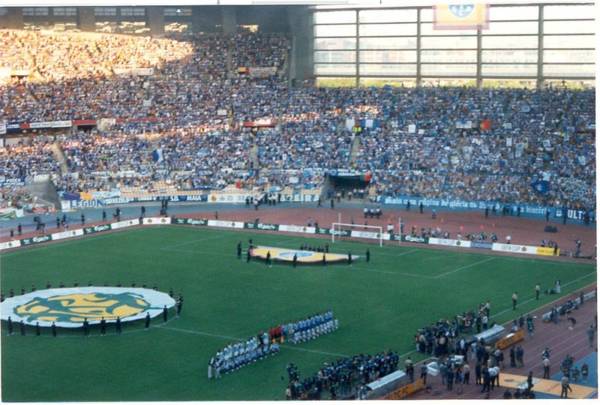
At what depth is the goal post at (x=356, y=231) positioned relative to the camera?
2333 inches

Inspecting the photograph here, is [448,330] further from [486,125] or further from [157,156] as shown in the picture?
[157,156]

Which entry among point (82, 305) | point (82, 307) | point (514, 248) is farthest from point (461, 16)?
point (82, 307)

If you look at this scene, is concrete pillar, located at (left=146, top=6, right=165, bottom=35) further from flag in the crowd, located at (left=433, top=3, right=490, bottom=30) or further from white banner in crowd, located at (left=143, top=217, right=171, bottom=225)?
white banner in crowd, located at (left=143, top=217, right=171, bottom=225)

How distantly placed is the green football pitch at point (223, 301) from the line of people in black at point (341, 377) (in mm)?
934

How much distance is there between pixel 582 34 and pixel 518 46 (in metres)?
5.15

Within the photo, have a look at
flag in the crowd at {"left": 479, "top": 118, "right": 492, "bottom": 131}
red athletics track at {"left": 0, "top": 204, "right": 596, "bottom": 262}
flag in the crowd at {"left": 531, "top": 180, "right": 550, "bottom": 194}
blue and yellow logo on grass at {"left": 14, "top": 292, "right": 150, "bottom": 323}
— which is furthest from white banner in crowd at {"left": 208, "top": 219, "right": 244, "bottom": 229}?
flag in the crowd at {"left": 479, "top": 118, "right": 492, "bottom": 131}

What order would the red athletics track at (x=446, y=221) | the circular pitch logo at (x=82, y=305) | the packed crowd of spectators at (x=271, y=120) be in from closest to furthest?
the circular pitch logo at (x=82, y=305) < the red athletics track at (x=446, y=221) < the packed crowd of spectators at (x=271, y=120)

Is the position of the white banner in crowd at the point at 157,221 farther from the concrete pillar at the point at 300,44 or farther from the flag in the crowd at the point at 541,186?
the concrete pillar at the point at 300,44

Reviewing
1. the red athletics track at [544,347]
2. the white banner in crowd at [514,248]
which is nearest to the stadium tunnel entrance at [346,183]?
the white banner in crowd at [514,248]

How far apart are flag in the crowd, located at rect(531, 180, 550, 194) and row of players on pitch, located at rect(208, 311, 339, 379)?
1299 inches

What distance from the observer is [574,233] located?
6153 cm

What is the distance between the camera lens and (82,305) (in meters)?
42.4

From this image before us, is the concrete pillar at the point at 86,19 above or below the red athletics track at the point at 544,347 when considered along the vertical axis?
above

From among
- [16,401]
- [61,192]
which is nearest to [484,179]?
[61,192]
